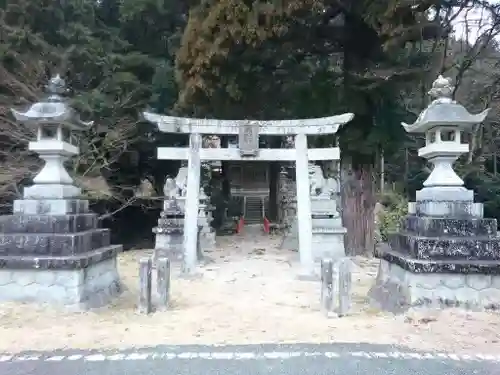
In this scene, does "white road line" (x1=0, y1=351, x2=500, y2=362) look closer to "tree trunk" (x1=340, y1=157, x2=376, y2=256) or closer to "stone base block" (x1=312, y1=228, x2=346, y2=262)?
"stone base block" (x1=312, y1=228, x2=346, y2=262)

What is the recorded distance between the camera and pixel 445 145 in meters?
5.66

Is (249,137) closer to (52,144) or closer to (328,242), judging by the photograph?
(328,242)

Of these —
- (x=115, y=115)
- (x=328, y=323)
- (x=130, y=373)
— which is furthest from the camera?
(x=115, y=115)

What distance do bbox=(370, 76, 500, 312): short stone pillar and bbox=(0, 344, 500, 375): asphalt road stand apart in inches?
50.6

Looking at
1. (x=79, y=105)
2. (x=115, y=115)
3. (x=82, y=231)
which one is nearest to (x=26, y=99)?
(x=79, y=105)

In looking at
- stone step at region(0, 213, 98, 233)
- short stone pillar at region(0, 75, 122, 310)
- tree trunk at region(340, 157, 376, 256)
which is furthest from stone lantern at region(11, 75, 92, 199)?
tree trunk at region(340, 157, 376, 256)

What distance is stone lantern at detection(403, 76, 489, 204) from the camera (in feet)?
18.3

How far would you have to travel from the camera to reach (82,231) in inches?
232

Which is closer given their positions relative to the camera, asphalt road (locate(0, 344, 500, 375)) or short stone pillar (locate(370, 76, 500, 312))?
asphalt road (locate(0, 344, 500, 375))

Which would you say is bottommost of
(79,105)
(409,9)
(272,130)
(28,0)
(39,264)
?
(39,264)

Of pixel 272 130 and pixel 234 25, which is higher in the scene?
pixel 234 25

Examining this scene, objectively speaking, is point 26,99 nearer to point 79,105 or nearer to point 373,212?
point 79,105

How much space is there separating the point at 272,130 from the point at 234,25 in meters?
2.05

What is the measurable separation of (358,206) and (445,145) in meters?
5.11
